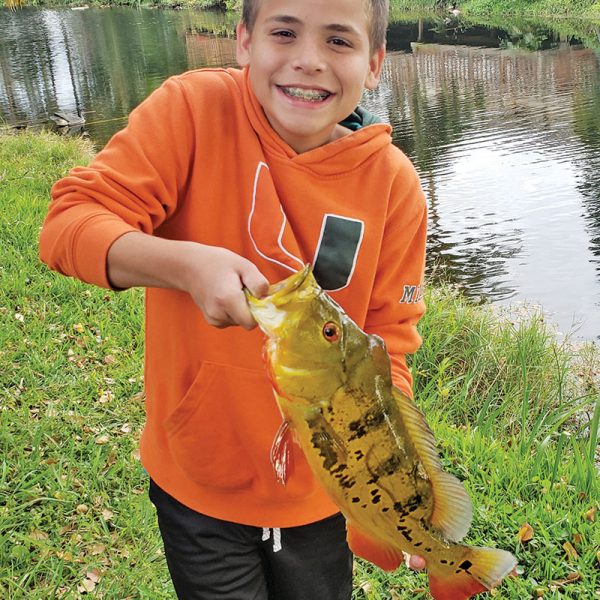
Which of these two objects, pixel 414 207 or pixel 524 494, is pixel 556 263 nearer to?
pixel 524 494

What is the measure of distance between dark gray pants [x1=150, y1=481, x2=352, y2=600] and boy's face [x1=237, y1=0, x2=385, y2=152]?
1098 millimetres

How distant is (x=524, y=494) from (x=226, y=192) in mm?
2284

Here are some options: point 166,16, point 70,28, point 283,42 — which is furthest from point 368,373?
point 166,16

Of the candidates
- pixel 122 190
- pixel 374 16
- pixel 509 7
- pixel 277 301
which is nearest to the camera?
pixel 277 301

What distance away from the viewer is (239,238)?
184 cm

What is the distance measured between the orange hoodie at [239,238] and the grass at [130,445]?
1.12 m

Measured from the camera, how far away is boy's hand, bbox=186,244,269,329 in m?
1.29

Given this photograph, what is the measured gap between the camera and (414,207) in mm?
1988

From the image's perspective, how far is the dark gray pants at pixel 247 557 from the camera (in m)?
1.91

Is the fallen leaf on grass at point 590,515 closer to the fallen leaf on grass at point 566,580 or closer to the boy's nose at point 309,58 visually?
the fallen leaf on grass at point 566,580

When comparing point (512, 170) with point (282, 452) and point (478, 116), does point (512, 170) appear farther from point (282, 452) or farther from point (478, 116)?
point (282, 452)

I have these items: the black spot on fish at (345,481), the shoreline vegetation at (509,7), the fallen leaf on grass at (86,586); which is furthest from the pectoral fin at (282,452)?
the shoreline vegetation at (509,7)

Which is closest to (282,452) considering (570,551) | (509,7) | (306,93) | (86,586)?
(306,93)

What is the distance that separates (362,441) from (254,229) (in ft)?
2.04
